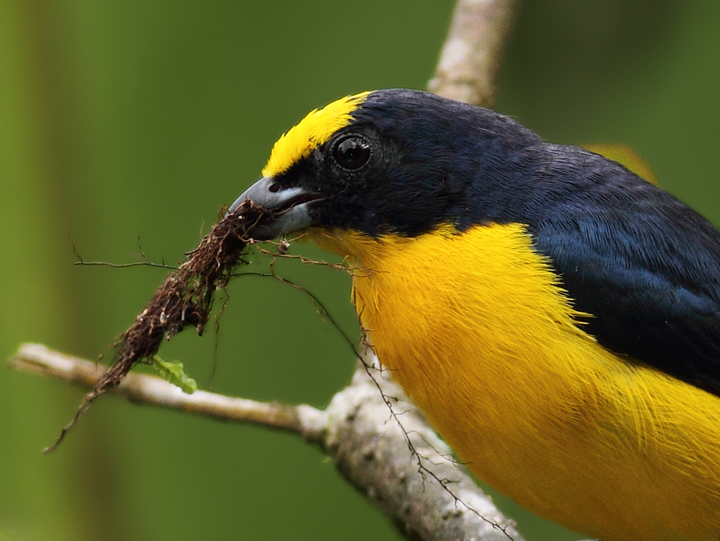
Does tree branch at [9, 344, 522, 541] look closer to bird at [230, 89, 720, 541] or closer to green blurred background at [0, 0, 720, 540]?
green blurred background at [0, 0, 720, 540]

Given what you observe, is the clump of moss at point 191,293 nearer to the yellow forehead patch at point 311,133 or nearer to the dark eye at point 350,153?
the yellow forehead patch at point 311,133

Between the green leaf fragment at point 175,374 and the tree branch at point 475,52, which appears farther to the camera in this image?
the tree branch at point 475,52

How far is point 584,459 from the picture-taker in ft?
8.09

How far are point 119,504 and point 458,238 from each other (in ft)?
4.40

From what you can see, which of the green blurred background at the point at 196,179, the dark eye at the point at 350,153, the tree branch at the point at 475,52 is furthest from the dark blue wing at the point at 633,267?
the tree branch at the point at 475,52

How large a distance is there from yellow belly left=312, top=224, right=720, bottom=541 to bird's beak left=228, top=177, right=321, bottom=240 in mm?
301

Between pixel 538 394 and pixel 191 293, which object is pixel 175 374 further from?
pixel 538 394

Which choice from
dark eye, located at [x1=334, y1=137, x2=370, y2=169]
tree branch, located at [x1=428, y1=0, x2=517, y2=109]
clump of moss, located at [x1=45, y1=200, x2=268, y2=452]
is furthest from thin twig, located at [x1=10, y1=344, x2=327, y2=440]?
tree branch, located at [x1=428, y1=0, x2=517, y2=109]

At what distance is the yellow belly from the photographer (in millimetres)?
2451

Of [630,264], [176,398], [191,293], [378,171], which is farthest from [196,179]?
[630,264]

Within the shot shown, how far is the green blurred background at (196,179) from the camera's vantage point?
9.98 ft

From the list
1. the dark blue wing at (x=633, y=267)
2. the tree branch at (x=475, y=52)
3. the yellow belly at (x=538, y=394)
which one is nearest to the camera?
the yellow belly at (x=538, y=394)

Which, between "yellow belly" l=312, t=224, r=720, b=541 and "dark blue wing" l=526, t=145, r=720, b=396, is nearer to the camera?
"yellow belly" l=312, t=224, r=720, b=541

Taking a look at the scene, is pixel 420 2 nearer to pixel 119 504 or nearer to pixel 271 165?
pixel 271 165
